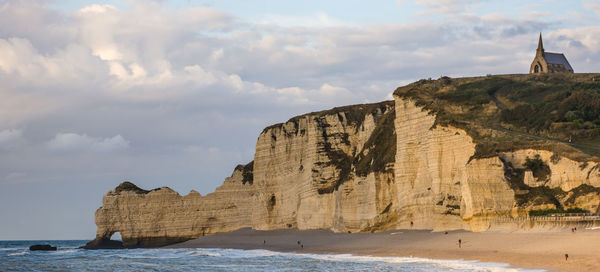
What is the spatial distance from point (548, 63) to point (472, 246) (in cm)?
5211

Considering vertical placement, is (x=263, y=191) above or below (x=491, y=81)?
below

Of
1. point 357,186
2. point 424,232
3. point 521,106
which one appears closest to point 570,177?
point 424,232

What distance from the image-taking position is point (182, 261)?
1802 inches

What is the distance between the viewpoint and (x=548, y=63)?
82125 millimetres

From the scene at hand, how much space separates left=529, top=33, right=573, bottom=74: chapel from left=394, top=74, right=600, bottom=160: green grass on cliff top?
2137cm

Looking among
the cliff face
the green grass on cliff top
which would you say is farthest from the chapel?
the cliff face

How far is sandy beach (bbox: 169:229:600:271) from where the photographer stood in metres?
28.2

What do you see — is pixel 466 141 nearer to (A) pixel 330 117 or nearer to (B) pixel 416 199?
(B) pixel 416 199

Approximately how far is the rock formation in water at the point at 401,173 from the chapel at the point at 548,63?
21.2 meters

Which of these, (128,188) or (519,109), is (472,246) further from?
(128,188)

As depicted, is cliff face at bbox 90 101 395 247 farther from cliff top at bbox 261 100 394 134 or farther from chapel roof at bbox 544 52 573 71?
chapel roof at bbox 544 52 573 71

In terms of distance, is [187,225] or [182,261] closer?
[182,261]

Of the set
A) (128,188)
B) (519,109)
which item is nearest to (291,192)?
(128,188)

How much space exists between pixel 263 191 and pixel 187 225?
10.7 m
